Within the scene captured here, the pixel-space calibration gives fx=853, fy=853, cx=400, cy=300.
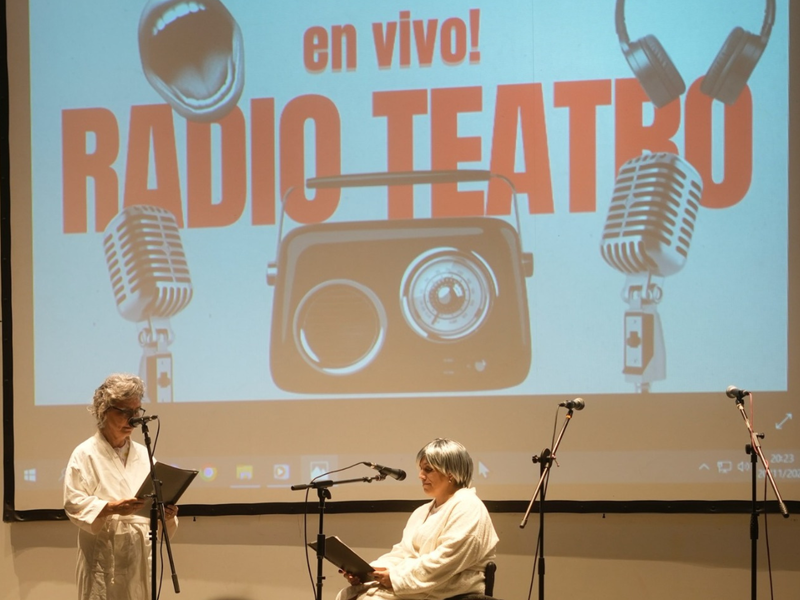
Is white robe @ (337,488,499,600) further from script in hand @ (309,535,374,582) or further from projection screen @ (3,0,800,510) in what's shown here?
projection screen @ (3,0,800,510)

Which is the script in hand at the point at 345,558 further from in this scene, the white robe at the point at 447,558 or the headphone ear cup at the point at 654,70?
the headphone ear cup at the point at 654,70

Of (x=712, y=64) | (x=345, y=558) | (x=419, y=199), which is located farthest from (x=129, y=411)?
(x=712, y=64)

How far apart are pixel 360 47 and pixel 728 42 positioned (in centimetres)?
170

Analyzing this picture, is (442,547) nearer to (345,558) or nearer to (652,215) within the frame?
(345,558)

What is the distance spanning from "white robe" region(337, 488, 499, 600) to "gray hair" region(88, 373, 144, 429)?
1167mm

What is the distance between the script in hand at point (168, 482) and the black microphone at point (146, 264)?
1297mm

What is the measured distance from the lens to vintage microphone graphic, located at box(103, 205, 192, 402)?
13.7 ft

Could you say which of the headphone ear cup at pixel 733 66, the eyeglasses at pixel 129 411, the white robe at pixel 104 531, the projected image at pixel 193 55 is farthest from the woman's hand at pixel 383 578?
the headphone ear cup at pixel 733 66

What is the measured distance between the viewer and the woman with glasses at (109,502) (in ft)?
10.2

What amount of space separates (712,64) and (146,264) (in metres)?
2.84

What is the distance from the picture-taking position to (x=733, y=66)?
3.88m

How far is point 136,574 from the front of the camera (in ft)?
10.4

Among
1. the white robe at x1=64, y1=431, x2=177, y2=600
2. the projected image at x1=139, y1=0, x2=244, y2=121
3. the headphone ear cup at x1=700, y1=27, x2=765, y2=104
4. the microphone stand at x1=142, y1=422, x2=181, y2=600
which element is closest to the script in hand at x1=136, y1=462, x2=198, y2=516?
the microphone stand at x1=142, y1=422, x2=181, y2=600

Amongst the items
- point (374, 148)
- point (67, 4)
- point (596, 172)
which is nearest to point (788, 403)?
point (596, 172)
